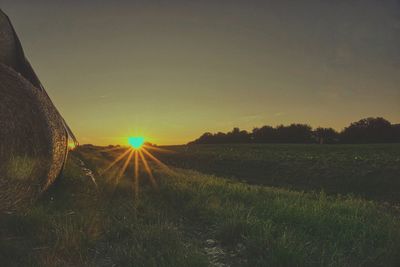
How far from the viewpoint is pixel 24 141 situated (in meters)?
7.50

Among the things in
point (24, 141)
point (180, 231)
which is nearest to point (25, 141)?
point (24, 141)

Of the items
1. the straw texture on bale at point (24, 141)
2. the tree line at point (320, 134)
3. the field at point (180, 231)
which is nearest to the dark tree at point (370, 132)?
the tree line at point (320, 134)

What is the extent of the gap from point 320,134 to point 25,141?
2865 inches

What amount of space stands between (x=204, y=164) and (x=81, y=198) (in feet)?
81.6

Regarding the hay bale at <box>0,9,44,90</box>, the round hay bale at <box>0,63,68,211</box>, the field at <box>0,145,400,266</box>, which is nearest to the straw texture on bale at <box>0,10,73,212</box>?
the round hay bale at <box>0,63,68,211</box>

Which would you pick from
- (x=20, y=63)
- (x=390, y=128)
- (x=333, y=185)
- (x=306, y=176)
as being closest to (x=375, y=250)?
(x=20, y=63)

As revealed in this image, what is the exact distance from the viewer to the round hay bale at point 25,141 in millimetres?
7379

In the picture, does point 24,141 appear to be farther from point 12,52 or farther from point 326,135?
point 326,135

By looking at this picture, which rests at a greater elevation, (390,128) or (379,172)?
(390,128)

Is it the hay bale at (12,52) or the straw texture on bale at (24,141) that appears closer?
the straw texture on bale at (24,141)

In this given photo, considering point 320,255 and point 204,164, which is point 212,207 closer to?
point 320,255

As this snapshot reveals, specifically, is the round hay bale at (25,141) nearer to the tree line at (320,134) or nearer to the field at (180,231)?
the field at (180,231)

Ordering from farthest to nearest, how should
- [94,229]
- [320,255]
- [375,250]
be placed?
1. [94,229]
2. [375,250]
3. [320,255]

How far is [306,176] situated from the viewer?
23312mm
